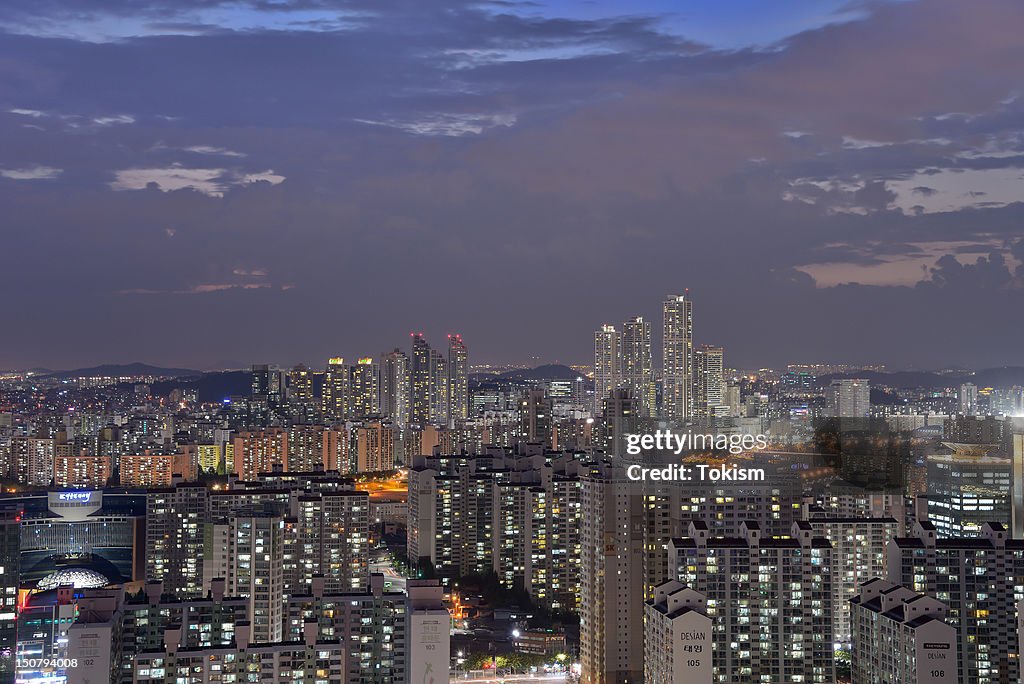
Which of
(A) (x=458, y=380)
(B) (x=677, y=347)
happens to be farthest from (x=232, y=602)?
(A) (x=458, y=380)

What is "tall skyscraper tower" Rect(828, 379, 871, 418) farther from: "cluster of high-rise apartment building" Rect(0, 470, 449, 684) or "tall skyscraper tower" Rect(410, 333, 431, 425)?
"tall skyscraper tower" Rect(410, 333, 431, 425)

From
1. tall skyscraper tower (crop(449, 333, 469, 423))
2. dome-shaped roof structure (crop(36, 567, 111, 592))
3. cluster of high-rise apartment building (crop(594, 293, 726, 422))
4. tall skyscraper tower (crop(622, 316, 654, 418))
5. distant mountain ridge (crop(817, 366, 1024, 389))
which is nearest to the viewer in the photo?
dome-shaped roof structure (crop(36, 567, 111, 592))

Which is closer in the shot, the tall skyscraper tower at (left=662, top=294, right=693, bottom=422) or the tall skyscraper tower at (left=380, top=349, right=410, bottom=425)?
the tall skyscraper tower at (left=662, top=294, right=693, bottom=422)

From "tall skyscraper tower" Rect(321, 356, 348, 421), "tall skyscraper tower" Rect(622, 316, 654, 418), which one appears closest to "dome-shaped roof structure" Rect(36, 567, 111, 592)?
"tall skyscraper tower" Rect(622, 316, 654, 418)

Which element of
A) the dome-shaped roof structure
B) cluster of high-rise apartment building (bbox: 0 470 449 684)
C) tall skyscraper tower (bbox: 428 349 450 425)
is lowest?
the dome-shaped roof structure

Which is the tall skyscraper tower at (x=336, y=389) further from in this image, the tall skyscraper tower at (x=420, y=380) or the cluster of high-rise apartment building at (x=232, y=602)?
the cluster of high-rise apartment building at (x=232, y=602)

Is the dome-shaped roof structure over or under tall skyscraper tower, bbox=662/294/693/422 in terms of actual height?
under

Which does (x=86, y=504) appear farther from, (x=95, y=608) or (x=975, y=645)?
(x=975, y=645)

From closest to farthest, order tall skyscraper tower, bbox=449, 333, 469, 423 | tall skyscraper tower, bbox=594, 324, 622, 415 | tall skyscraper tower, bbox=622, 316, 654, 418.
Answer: tall skyscraper tower, bbox=622, 316, 654, 418 < tall skyscraper tower, bbox=594, 324, 622, 415 < tall skyscraper tower, bbox=449, 333, 469, 423
